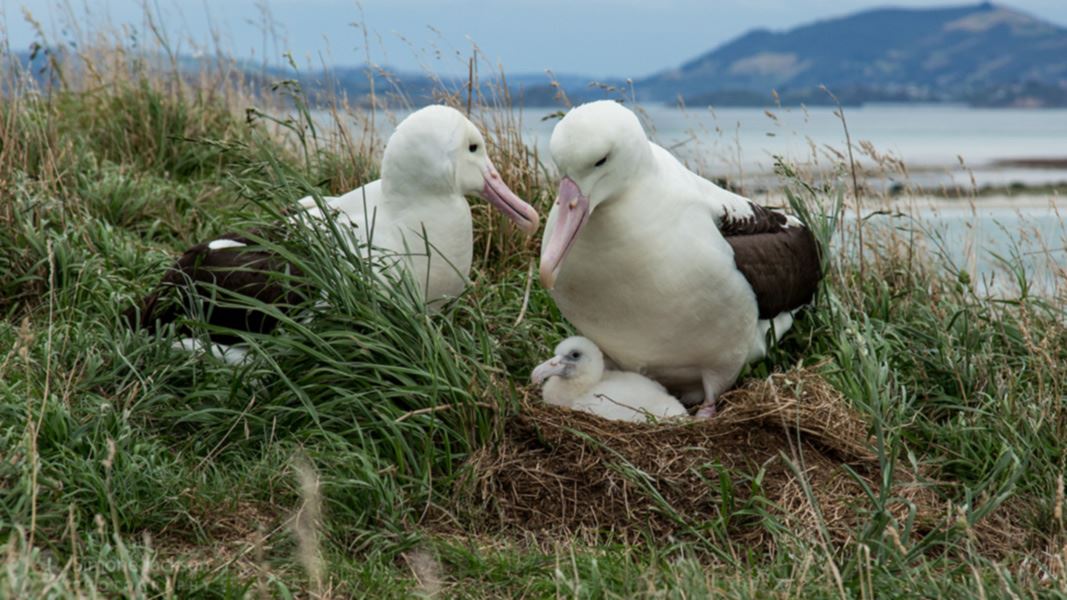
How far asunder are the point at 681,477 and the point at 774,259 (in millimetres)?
1078

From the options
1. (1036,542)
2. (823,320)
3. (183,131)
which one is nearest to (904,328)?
(823,320)

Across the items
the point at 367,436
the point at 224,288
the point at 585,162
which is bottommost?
the point at 367,436

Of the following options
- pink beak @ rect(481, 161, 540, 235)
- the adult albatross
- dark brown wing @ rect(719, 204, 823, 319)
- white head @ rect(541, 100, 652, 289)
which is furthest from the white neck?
dark brown wing @ rect(719, 204, 823, 319)

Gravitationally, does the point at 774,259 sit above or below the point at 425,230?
below

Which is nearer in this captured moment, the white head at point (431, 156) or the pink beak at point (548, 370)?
the pink beak at point (548, 370)

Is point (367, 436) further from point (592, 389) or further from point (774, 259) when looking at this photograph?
point (774, 259)

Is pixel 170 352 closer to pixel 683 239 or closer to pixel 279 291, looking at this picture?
pixel 279 291

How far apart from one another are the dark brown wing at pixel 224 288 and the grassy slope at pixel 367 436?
13 cm

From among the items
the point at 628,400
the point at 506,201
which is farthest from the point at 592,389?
the point at 506,201

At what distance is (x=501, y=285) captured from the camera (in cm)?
585

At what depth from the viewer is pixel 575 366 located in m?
4.64

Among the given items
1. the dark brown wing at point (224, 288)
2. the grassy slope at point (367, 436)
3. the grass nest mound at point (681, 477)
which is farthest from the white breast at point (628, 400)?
the dark brown wing at point (224, 288)

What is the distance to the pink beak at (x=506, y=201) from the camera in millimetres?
5000

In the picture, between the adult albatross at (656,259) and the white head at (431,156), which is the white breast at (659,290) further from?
the white head at (431,156)
